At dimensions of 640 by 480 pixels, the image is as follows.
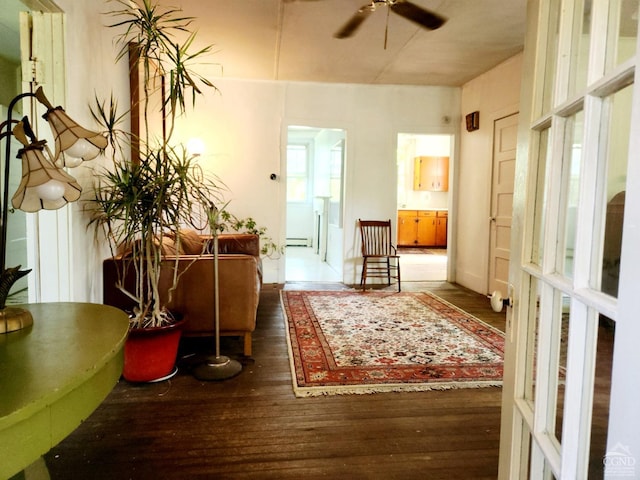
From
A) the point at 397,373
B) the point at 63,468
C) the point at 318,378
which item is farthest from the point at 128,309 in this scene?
the point at 397,373

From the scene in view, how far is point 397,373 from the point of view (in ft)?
8.36

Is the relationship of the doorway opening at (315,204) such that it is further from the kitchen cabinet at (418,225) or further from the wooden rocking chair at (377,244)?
the kitchen cabinet at (418,225)

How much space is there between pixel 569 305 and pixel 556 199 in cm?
23

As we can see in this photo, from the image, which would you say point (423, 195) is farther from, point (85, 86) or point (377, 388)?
point (85, 86)

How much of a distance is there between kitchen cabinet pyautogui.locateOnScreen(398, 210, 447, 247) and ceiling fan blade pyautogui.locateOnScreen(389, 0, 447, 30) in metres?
6.11

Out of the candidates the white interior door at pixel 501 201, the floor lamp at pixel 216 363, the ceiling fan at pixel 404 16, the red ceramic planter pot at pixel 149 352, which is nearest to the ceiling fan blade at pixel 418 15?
the ceiling fan at pixel 404 16

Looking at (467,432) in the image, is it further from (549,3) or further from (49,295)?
(49,295)

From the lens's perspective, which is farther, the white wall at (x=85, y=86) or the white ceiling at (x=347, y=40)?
the white ceiling at (x=347, y=40)

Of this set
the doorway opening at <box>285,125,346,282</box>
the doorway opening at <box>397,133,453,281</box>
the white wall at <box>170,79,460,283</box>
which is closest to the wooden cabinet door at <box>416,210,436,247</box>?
the doorway opening at <box>397,133,453,281</box>

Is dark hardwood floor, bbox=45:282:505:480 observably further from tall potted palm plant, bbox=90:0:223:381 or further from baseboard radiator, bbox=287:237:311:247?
baseboard radiator, bbox=287:237:311:247

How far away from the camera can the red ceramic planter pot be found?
2305mm

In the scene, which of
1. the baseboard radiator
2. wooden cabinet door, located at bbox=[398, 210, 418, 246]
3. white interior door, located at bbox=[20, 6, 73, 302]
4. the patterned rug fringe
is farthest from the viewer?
wooden cabinet door, located at bbox=[398, 210, 418, 246]

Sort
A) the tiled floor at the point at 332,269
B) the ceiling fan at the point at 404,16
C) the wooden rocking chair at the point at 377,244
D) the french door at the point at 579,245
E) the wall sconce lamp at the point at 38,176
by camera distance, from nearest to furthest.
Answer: the french door at the point at 579,245, the wall sconce lamp at the point at 38,176, the ceiling fan at the point at 404,16, the wooden rocking chair at the point at 377,244, the tiled floor at the point at 332,269

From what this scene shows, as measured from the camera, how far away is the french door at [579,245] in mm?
545
